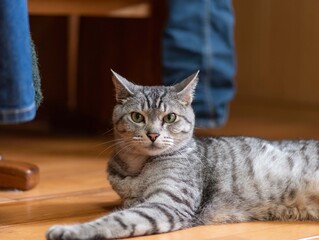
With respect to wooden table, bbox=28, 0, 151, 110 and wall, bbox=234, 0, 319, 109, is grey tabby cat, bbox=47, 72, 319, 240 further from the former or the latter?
wall, bbox=234, 0, 319, 109

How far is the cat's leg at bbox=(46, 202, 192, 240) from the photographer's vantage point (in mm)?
1385

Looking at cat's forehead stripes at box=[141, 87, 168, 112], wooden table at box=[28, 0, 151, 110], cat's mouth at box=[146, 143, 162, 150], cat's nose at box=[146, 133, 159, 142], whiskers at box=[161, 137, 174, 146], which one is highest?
wooden table at box=[28, 0, 151, 110]

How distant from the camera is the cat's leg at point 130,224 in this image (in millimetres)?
1385

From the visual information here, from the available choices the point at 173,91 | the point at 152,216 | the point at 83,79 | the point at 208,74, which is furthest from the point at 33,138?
the point at 152,216

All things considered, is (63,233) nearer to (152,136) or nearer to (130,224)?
(130,224)

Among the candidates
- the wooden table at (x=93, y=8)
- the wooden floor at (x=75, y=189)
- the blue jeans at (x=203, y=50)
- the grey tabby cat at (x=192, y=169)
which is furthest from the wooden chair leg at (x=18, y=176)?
the blue jeans at (x=203, y=50)

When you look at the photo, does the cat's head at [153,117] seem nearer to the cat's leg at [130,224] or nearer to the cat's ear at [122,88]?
the cat's ear at [122,88]

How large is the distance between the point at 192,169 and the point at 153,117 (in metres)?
0.15

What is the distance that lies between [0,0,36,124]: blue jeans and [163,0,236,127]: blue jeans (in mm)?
1128

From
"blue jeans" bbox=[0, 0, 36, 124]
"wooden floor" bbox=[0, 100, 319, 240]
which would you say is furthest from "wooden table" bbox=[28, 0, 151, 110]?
"blue jeans" bbox=[0, 0, 36, 124]

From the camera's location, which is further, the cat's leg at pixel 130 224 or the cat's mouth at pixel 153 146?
the cat's mouth at pixel 153 146

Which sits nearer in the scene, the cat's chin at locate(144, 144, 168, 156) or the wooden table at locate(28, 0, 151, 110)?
the cat's chin at locate(144, 144, 168, 156)

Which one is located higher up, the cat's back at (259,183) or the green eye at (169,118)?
the green eye at (169,118)

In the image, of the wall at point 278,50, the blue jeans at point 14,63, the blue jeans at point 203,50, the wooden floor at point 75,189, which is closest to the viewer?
the blue jeans at point 14,63
